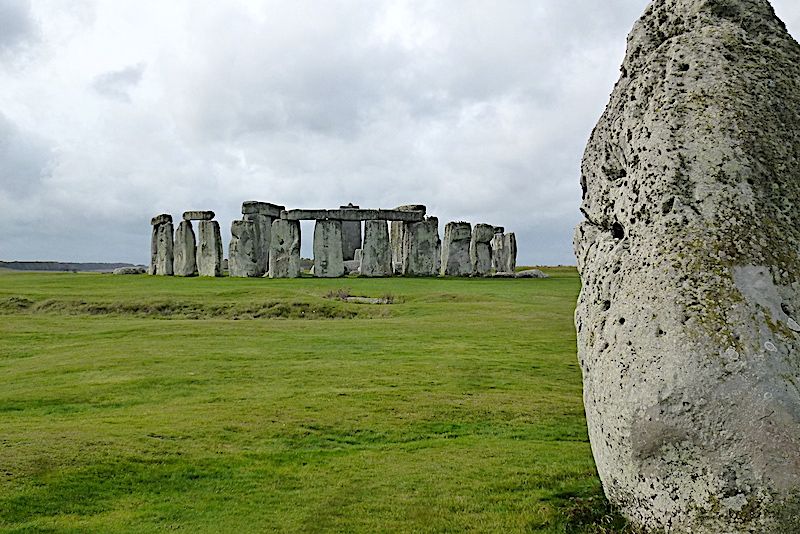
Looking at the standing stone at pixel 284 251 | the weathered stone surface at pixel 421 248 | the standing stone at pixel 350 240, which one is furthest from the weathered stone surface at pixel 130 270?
the weathered stone surface at pixel 421 248

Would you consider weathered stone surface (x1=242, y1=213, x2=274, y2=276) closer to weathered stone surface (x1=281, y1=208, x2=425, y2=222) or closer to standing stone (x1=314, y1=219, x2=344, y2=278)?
weathered stone surface (x1=281, y1=208, x2=425, y2=222)

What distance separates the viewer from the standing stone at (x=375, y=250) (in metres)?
42.8

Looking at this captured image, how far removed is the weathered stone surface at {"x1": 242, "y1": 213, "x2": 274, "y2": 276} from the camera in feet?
145

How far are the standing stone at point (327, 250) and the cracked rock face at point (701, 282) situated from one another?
3536cm

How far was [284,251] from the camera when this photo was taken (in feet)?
138

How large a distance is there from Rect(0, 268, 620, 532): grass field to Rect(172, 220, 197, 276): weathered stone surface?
20.8 m

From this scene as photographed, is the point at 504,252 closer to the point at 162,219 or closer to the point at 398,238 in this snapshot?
the point at 398,238

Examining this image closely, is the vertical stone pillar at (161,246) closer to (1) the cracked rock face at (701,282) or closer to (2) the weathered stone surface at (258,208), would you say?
(2) the weathered stone surface at (258,208)

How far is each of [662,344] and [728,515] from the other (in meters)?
1.16

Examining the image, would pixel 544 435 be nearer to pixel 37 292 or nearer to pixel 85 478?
pixel 85 478

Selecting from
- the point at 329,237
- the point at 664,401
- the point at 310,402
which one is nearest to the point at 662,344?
the point at 664,401

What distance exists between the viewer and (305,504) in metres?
7.66

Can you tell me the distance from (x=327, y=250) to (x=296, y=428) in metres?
31.4

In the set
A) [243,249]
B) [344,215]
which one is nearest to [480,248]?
[344,215]
